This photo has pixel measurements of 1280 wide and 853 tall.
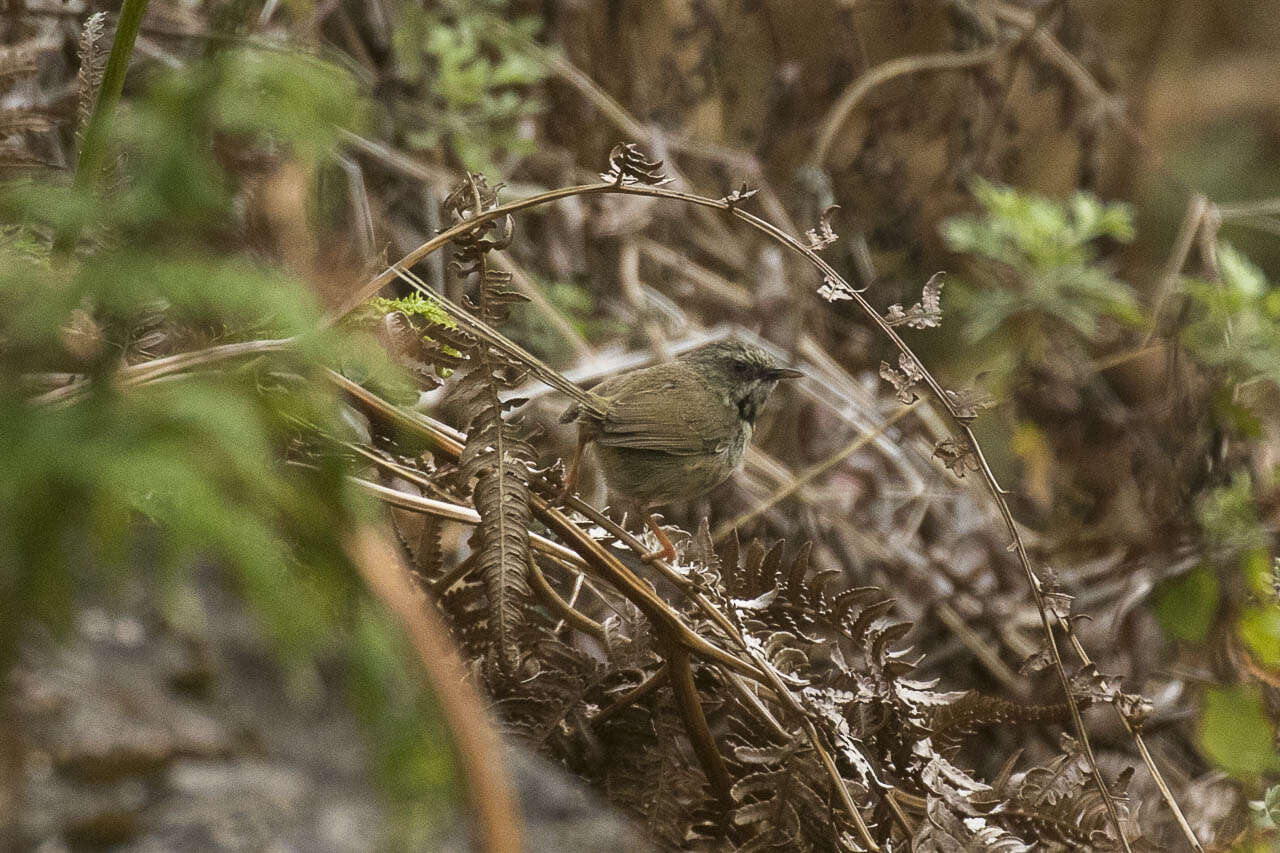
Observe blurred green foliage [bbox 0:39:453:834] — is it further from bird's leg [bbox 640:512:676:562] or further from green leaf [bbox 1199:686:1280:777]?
green leaf [bbox 1199:686:1280:777]

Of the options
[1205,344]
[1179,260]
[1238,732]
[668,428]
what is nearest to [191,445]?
[668,428]

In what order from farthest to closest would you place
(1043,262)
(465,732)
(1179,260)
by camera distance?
1. (1043,262)
2. (1179,260)
3. (465,732)

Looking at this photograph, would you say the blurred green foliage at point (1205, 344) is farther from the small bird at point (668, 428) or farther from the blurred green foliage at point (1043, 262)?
the small bird at point (668, 428)

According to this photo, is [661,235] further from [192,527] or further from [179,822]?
[192,527]

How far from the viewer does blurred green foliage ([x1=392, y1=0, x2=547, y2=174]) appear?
4094mm

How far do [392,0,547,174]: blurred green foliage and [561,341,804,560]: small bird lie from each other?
1335 millimetres

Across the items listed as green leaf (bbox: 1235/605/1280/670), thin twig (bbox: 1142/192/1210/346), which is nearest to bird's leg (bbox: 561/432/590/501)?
green leaf (bbox: 1235/605/1280/670)

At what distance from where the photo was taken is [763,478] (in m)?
4.11

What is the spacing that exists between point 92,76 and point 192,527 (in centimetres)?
131

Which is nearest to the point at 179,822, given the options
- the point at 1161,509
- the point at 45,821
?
the point at 45,821

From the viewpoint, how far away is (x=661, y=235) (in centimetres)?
473

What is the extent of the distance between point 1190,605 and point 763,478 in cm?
148

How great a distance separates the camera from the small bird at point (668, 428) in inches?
111

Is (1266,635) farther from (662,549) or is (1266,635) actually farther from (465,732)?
(465,732)
